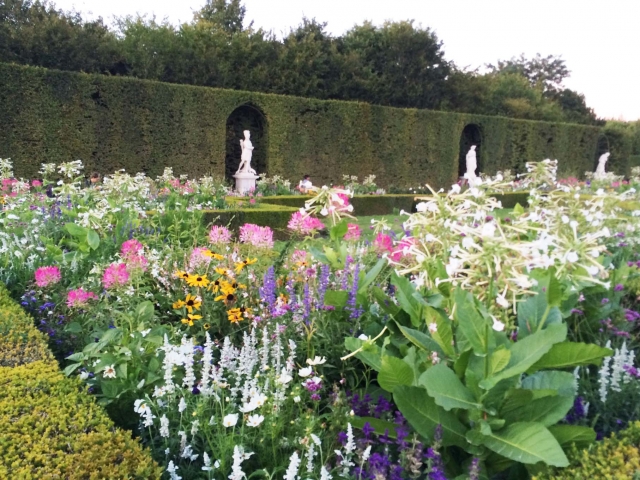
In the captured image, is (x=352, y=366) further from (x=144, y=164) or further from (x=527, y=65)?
(x=527, y=65)

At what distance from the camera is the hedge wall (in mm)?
10445

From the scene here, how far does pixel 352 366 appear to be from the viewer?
91.3 inches

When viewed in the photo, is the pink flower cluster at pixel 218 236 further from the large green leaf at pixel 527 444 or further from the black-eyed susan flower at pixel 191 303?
the large green leaf at pixel 527 444

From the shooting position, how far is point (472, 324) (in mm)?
1572

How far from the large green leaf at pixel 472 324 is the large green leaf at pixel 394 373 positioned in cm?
27

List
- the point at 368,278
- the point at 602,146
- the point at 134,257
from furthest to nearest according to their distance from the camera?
the point at 602,146
the point at 134,257
the point at 368,278

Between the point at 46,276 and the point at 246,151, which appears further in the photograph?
the point at 246,151

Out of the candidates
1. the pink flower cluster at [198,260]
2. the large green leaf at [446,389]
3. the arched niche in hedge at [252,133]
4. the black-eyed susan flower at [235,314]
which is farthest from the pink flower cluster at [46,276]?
the arched niche in hedge at [252,133]

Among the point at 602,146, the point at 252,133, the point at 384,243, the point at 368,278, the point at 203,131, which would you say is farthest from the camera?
the point at 602,146

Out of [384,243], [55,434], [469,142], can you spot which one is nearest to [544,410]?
[55,434]

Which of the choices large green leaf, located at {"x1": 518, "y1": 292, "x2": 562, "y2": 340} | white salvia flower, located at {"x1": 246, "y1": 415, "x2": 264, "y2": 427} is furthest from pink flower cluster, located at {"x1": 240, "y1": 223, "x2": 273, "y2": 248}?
large green leaf, located at {"x1": 518, "y1": 292, "x2": 562, "y2": 340}

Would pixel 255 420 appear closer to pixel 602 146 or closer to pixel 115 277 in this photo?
pixel 115 277

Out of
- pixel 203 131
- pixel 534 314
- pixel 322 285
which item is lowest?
pixel 322 285

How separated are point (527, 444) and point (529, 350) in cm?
26
